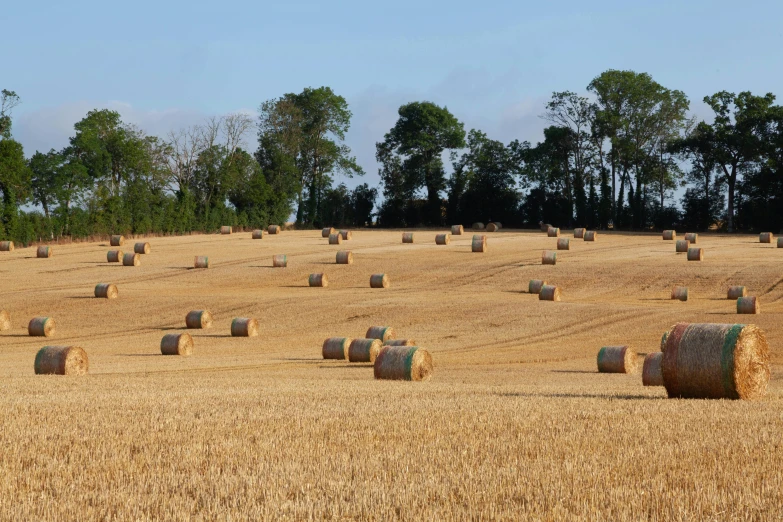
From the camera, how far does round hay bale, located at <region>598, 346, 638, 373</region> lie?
22.8 meters

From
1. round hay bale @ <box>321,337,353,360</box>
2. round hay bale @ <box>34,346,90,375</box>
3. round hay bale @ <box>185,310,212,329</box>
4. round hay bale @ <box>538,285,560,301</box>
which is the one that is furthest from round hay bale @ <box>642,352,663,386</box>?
round hay bale @ <box>538,285,560,301</box>

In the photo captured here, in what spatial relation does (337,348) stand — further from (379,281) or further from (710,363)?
(379,281)

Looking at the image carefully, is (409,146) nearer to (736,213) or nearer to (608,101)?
(608,101)

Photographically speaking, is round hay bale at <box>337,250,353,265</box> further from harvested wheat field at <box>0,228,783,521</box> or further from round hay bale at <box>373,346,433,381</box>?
round hay bale at <box>373,346,433,381</box>

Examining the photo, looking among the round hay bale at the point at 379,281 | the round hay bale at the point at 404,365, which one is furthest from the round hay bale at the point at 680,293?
the round hay bale at the point at 404,365

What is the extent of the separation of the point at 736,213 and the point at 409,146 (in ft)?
97.8

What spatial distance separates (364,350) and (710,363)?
12466 millimetres

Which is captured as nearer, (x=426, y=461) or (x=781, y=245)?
(x=426, y=461)

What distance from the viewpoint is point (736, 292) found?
3775 centimetres

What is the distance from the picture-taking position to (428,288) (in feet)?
144

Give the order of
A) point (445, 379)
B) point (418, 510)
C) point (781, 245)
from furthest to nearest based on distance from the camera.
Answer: point (781, 245) < point (445, 379) < point (418, 510)

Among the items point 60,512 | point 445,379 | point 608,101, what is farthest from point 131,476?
point 608,101

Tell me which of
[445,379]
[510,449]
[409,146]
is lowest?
[445,379]

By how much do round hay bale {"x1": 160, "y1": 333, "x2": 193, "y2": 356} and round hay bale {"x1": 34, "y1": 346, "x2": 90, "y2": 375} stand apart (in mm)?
6181
